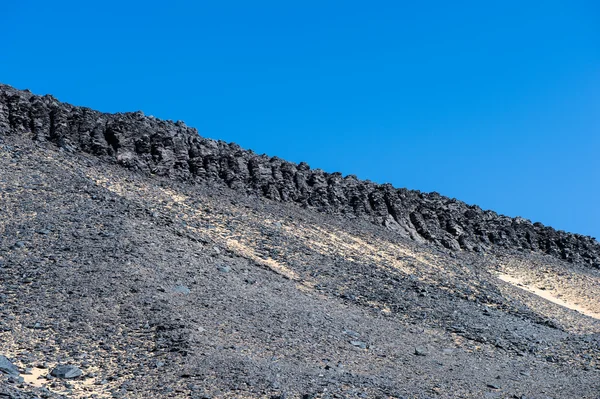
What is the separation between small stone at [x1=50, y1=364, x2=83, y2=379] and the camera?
15.7m

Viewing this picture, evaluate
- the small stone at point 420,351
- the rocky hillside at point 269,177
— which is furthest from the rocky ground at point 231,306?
the rocky hillside at point 269,177

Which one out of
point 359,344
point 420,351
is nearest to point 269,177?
point 420,351

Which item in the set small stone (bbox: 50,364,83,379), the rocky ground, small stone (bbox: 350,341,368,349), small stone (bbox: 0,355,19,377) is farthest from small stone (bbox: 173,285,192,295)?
small stone (bbox: 0,355,19,377)

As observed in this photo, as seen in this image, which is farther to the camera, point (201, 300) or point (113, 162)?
point (113, 162)

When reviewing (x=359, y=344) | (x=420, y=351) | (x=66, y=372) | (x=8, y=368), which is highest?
(x=420, y=351)

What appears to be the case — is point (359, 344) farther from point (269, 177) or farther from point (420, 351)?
point (269, 177)

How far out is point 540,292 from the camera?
127 feet

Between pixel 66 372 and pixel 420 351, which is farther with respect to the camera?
pixel 420 351

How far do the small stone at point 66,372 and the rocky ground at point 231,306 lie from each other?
0.12 ft

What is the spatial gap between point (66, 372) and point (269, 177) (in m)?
24.7

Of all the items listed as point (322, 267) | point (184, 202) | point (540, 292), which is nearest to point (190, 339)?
point (322, 267)

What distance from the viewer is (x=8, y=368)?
15375 mm

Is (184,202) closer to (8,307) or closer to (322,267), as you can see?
(322,267)

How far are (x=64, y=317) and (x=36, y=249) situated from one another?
14.2ft
